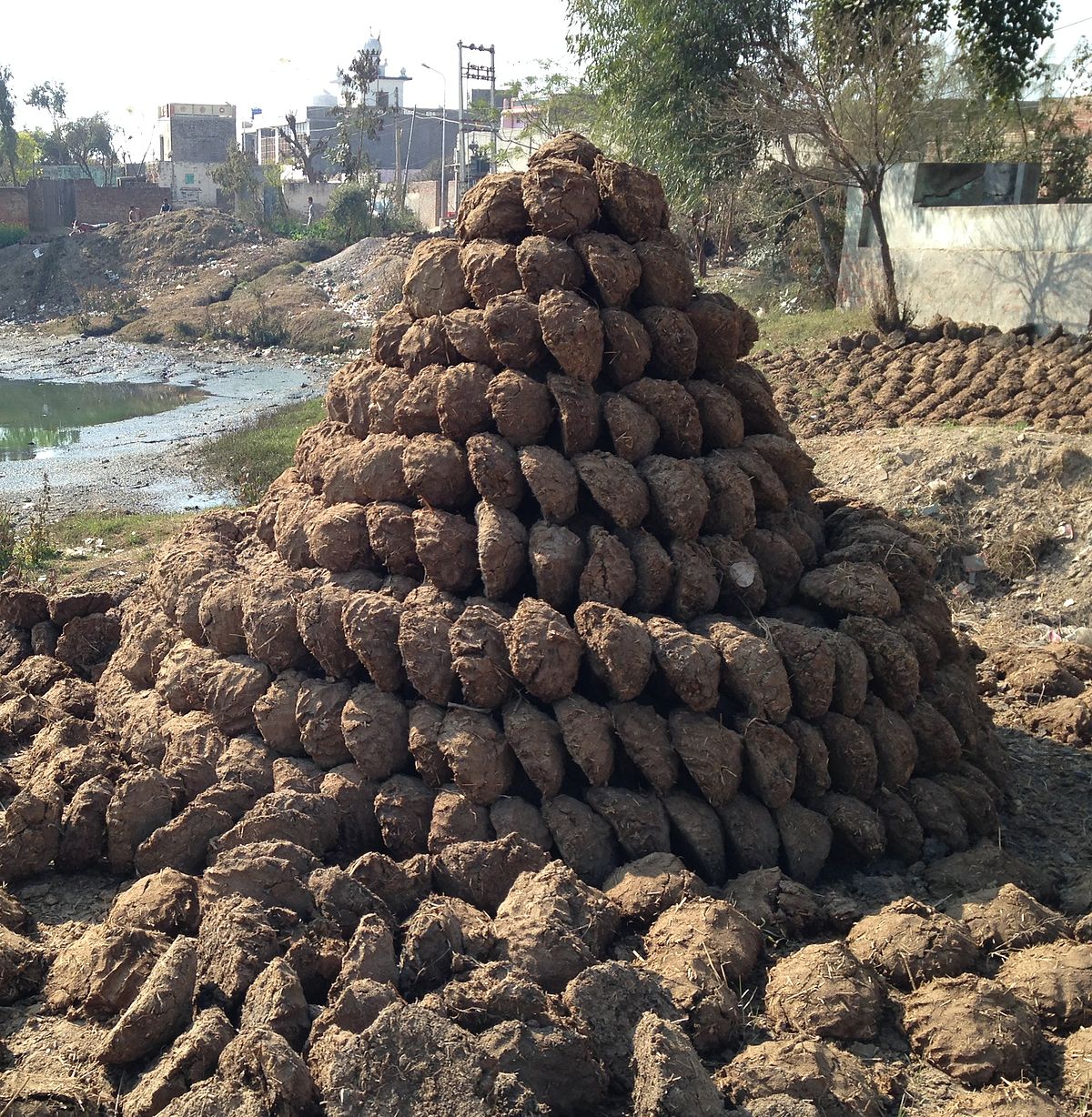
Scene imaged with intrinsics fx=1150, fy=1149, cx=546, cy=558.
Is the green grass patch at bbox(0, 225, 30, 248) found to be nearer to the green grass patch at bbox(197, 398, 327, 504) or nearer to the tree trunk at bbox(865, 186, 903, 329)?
the green grass patch at bbox(197, 398, 327, 504)

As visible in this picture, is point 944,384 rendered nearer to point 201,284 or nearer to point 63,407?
point 63,407

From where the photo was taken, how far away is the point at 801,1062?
2998 millimetres

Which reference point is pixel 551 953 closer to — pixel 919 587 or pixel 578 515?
pixel 578 515

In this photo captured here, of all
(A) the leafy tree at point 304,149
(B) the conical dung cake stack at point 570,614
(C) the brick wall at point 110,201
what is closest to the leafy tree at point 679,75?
(B) the conical dung cake stack at point 570,614

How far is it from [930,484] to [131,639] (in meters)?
6.00

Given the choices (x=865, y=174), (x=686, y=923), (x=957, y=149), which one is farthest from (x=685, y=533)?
(x=957, y=149)

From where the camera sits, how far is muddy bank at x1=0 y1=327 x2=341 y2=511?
1313cm

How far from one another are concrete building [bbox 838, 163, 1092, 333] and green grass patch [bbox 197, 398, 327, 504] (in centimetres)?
835

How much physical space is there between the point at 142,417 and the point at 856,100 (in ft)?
41.0

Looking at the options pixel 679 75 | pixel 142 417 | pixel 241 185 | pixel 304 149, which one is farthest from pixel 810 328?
pixel 304 149

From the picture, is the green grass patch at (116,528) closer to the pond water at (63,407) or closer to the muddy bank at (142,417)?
the muddy bank at (142,417)

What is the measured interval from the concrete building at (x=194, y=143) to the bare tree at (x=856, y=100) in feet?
171

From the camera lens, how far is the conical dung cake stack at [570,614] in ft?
13.4

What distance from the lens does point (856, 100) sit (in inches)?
627
